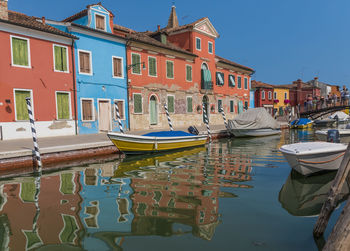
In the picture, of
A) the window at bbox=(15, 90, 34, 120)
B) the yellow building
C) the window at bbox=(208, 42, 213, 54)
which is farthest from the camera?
the yellow building

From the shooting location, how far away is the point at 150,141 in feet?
39.1

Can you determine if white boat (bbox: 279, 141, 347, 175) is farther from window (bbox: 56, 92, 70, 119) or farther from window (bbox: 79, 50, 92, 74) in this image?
window (bbox: 79, 50, 92, 74)

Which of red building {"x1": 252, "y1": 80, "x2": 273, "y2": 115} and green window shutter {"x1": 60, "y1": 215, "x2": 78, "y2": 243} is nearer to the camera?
green window shutter {"x1": 60, "y1": 215, "x2": 78, "y2": 243}

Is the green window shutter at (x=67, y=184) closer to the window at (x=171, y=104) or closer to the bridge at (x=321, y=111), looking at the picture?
the window at (x=171, y=104)

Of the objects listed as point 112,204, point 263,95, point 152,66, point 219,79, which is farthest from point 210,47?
point 112,204

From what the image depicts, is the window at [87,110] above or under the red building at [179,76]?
under

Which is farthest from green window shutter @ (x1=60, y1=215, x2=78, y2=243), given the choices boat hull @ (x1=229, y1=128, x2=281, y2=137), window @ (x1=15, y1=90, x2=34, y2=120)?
boat hull @ (x1=229, y1=128, x2=281, y2=137)

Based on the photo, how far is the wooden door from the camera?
60.0ft

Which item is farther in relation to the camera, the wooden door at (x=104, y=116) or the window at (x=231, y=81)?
the window at (x=231, y=81)

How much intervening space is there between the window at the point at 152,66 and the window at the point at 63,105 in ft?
24.5

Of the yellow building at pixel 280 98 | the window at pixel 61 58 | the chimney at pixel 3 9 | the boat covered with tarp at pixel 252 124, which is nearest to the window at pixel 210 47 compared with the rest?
the boat covered with tarp at pixel 252 124

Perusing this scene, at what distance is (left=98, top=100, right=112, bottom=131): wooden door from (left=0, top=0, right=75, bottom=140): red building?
2120 mm

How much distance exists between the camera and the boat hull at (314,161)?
7.02m

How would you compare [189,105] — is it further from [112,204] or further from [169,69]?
[112,204]
